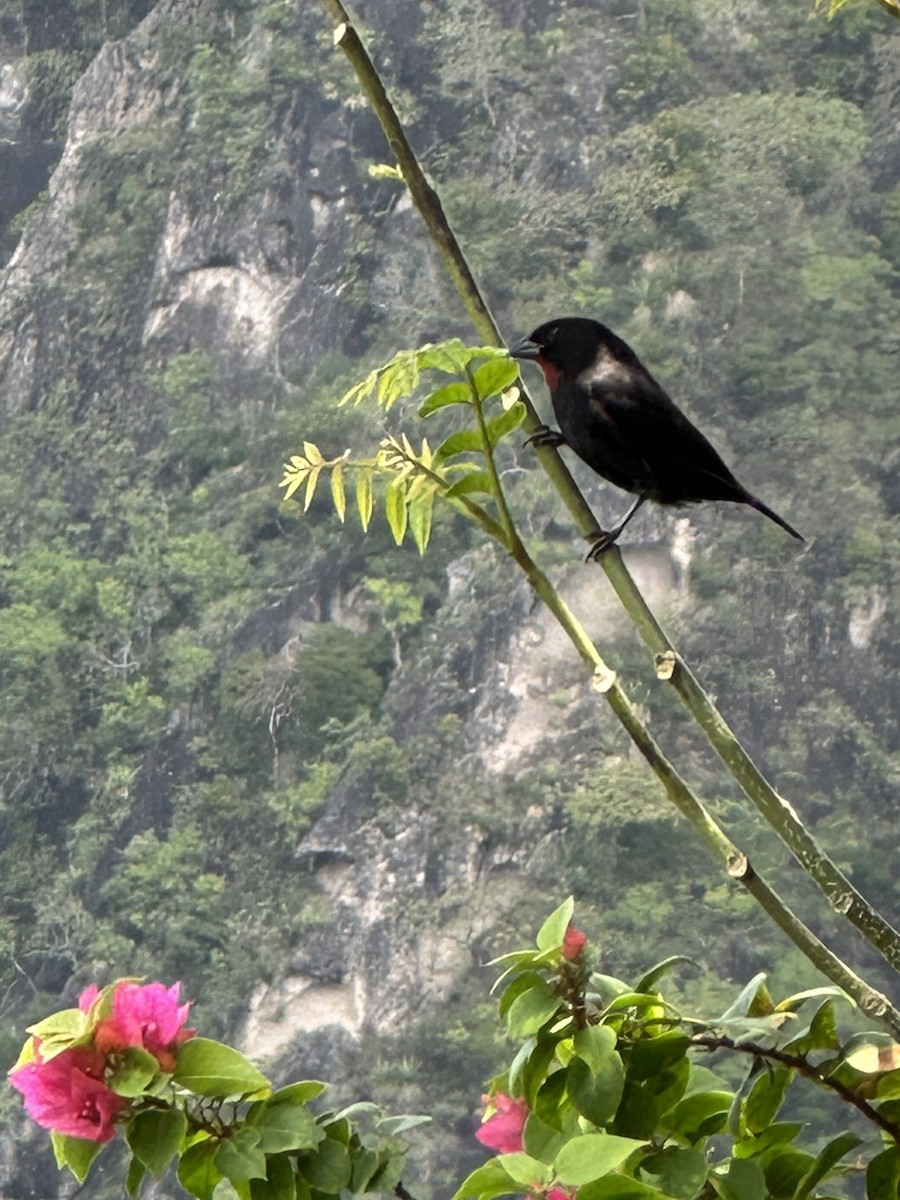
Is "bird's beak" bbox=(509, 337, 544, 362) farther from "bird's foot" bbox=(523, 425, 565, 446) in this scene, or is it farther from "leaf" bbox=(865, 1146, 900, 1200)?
"leaf" bbox=(865, 1146, 900, 1200)

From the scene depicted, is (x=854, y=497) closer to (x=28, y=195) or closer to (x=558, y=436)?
(x=28, y=195)

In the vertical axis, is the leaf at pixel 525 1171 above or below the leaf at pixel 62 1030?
below

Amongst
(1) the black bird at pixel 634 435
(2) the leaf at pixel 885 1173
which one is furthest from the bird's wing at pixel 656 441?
(2) the leaf at pixel 885 1173

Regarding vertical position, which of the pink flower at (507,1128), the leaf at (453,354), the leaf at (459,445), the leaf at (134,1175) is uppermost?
the leaf at (453,354)

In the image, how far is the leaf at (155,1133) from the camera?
25 cm

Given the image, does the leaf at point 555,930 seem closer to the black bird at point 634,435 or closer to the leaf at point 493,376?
the leaf at point 493,376

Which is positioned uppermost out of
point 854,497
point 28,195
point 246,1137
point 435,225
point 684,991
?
point 435,225

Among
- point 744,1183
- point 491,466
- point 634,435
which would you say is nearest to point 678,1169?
point 744,1183

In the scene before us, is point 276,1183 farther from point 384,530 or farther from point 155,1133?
point 384,530

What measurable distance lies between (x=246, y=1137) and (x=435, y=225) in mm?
151

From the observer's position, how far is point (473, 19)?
754cm

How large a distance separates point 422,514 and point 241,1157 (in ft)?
0.38

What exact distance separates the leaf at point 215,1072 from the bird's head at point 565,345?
33cm

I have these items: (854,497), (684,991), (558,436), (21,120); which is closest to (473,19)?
(21,120)
